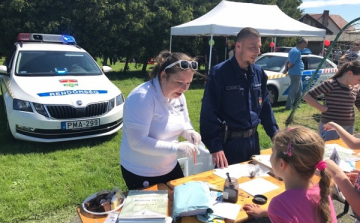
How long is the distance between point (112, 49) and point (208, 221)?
13581mm

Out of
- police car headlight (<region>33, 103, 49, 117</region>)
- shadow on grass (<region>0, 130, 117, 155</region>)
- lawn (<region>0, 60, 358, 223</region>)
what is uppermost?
police car headlight (<region>33, 103, 49, 117</region>)

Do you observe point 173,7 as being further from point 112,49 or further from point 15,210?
point 15,210

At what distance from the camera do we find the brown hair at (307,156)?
4.98 ft

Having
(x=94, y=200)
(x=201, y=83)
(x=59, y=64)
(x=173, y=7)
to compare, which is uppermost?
(x=173, y=7)

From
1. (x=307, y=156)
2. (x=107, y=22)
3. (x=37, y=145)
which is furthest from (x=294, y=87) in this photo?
(x=107, y=22)

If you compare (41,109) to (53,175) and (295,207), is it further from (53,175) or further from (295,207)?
(295,207)

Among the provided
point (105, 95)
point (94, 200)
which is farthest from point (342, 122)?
point (105, 95)

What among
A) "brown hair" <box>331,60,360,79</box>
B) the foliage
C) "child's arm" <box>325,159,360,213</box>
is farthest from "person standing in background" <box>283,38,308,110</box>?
"child's arm" <box>325,159,360,213</box>

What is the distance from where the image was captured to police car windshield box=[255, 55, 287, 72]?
9047 millimetres

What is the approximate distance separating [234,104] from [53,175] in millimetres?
2757

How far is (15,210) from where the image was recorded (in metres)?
3.13

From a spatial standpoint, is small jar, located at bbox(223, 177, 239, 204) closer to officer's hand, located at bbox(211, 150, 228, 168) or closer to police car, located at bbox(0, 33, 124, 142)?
officer's hand, located at bbox(211, 150, 228, 168)

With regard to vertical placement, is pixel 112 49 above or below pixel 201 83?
above

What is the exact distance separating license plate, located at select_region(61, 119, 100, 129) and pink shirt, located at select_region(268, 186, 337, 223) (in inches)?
150
